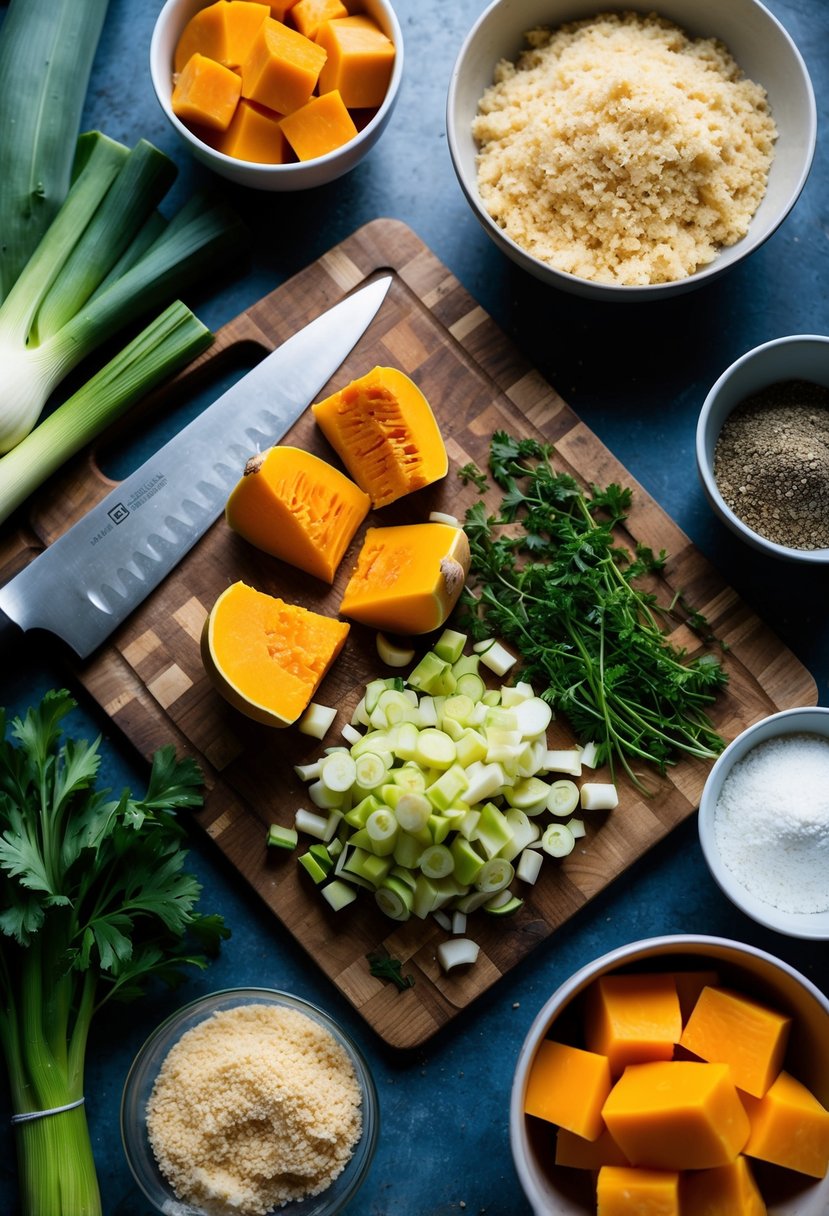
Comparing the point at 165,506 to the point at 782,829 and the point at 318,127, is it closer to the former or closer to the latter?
the point at 318,127

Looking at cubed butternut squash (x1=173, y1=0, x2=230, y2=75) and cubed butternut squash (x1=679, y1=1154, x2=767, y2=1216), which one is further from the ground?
cubed butternut squash (x1=173, y1=0, x2=230, y2=75)

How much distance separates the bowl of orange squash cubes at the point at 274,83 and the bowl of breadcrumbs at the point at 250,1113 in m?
1.88

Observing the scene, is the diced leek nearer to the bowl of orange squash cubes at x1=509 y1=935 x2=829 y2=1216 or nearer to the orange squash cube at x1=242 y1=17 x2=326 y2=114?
the bowl of orange squash cubes at x1=509 y1=935 x2=829 y2=1216

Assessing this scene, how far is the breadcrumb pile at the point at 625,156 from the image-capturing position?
2539 mm

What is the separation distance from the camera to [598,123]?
2545mm

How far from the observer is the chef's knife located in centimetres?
260

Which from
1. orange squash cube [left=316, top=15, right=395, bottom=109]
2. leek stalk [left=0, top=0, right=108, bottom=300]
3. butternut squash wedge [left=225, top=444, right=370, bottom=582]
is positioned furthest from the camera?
leek stalk [left=0, top=0, right=108, bottom=300]

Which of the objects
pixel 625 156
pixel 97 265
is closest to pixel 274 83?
pixel 97 265

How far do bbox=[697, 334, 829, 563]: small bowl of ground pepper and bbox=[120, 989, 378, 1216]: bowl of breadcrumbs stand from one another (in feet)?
4.73

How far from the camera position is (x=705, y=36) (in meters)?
2.80

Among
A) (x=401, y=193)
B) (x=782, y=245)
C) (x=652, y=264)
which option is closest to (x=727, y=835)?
(x=652, y=264)

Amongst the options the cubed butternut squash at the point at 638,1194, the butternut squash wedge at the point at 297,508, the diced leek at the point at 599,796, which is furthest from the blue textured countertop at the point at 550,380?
the butternut squash wedge at the point at 297,508

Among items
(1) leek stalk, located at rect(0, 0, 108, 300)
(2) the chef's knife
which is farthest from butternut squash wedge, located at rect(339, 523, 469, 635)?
(1) leek stalk, located at rect(0, 0, 108, 300)

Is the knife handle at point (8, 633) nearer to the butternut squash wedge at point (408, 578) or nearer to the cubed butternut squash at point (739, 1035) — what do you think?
the butternut squash wedge at point (408, 578)
